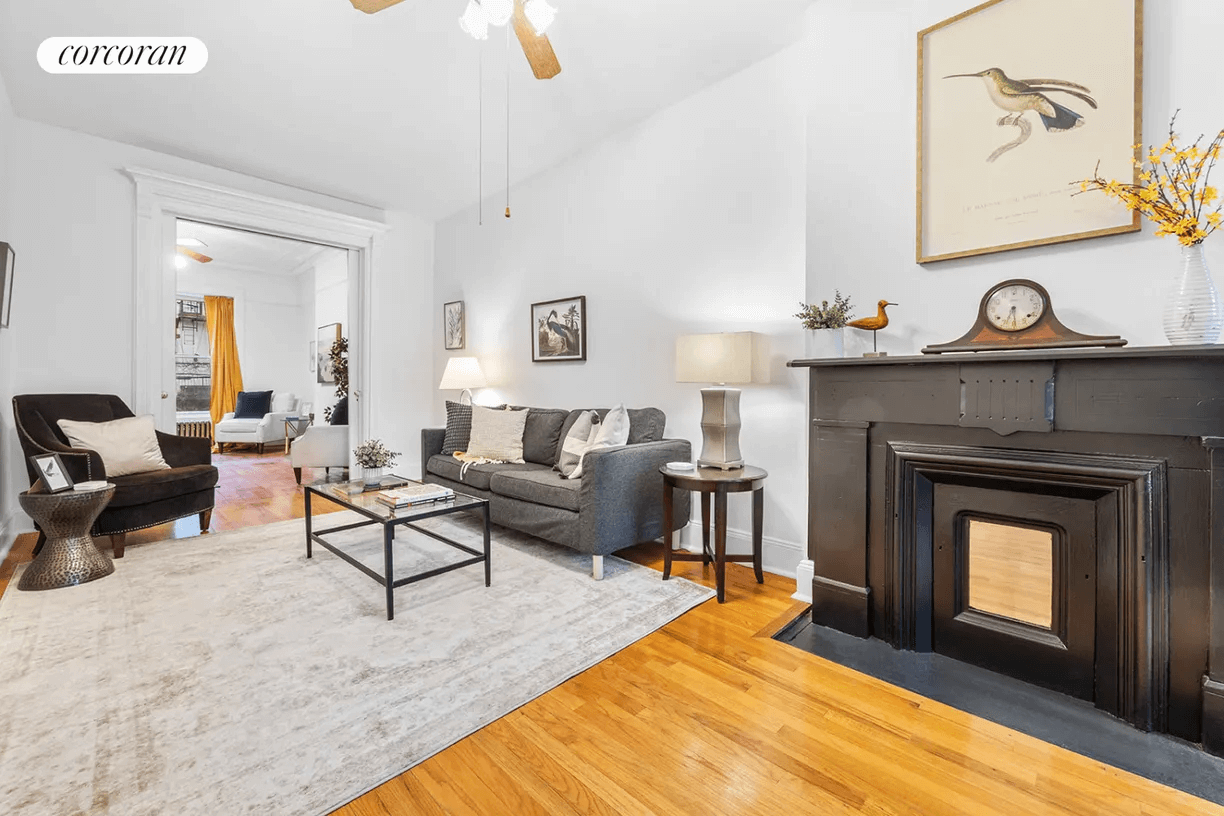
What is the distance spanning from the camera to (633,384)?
3.77m

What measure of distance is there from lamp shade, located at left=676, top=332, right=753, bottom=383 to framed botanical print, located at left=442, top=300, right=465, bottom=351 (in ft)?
10.4

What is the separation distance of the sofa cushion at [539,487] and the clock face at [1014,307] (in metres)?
2.03

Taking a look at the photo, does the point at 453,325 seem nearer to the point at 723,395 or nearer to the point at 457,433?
the point at 457,433

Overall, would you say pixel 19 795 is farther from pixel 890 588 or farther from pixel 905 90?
pixel 905 90

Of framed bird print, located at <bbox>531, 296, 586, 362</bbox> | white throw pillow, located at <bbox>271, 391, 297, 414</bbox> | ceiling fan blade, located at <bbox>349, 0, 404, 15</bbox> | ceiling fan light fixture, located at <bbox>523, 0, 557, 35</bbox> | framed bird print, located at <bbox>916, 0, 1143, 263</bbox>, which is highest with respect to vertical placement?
ceiling fan blade, located at <bbox>349, 0, 404, 15</bbox>

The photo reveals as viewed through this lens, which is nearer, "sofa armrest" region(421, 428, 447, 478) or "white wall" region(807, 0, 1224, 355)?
"white wall" region(807, 0, 1224, 355)

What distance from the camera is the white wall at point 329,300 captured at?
7.07 m

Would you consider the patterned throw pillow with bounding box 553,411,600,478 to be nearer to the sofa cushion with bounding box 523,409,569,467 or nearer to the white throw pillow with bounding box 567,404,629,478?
the white throw pillow with bounding box 567,404,629,478

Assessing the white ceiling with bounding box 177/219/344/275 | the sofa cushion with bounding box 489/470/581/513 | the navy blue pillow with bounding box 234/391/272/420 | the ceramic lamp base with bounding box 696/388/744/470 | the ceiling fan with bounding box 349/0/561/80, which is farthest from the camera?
the navy blue pillow with bounding box 234/391/272/420

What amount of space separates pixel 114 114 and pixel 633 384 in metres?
3.93

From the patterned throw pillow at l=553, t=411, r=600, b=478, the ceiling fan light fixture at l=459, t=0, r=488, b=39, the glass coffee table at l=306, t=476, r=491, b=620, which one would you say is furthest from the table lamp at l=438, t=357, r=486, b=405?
the ceiling fan light fixture at l=459, t=0, r=488, b=39

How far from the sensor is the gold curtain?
8.27 meters

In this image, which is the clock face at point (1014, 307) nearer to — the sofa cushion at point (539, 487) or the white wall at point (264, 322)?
the sofa cushion at point (539, 487)

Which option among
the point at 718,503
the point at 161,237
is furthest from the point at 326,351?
the point at 718,503
